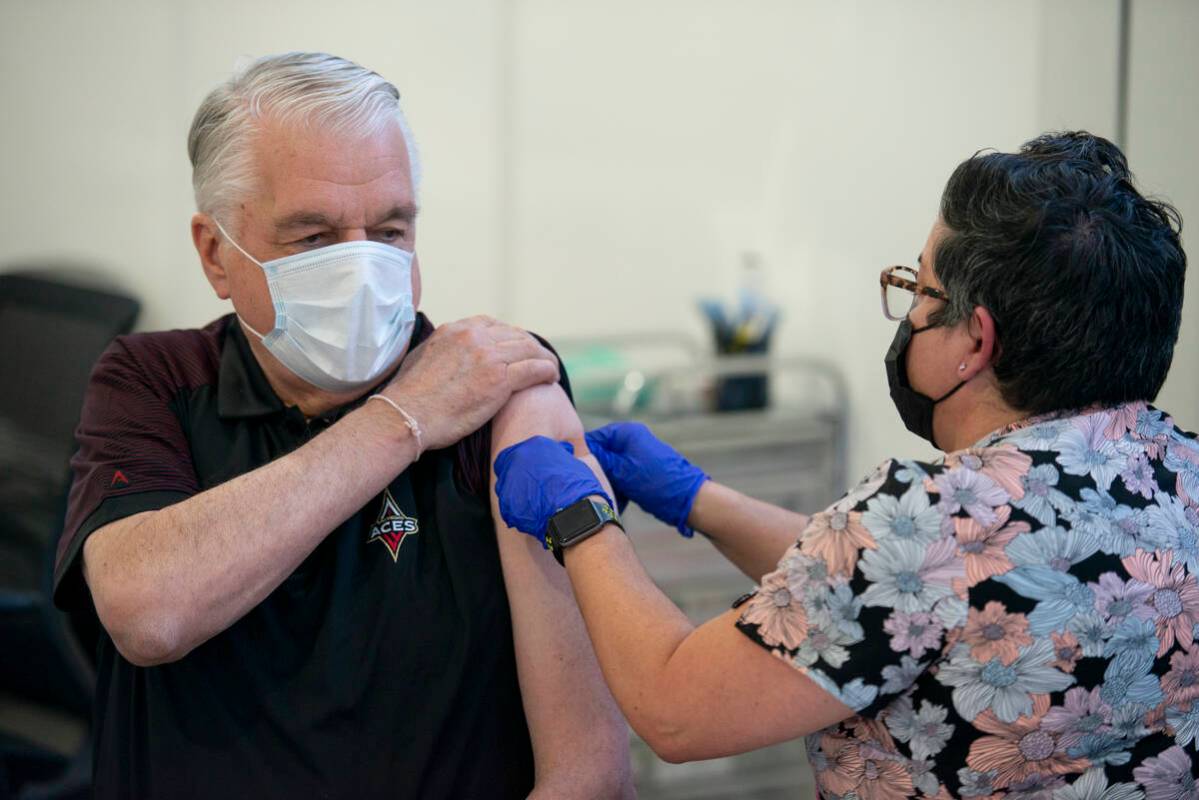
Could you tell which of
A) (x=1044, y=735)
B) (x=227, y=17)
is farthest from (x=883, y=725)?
(x=227, y=17)

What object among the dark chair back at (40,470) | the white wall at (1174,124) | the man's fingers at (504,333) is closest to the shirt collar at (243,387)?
the man's fingers at (504,333)

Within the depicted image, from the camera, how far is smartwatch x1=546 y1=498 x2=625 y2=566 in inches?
47.7

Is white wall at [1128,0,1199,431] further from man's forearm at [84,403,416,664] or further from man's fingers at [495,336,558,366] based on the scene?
man's forearm at [84,403,416,664]

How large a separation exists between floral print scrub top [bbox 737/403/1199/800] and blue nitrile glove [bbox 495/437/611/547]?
269mm

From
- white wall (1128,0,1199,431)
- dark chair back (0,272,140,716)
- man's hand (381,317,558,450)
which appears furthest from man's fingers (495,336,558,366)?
white wall (1128,0,1199,431)

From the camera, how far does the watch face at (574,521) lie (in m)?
1.21

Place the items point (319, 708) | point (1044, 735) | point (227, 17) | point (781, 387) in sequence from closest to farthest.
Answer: point (1044, 735)
point (319, 708)
point (227, 17)
point (781, 387)

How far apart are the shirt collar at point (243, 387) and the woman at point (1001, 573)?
0.48 metres

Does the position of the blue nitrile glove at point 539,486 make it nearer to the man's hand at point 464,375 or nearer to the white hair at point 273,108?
the man's hand at point 464,375

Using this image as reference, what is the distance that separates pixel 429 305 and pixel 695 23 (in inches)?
44.0

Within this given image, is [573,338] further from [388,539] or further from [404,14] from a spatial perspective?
[388,539]

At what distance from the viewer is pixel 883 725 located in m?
1.07

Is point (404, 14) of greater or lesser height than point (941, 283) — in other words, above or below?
above

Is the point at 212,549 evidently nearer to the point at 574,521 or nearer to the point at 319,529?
the point at 319,529
